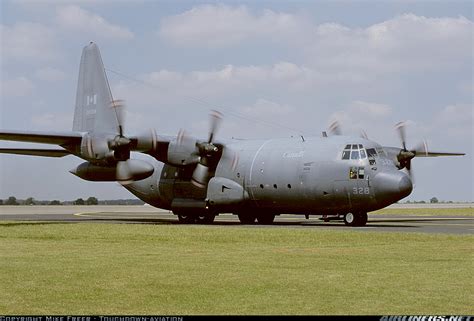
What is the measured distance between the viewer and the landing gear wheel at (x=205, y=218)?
42334 mm

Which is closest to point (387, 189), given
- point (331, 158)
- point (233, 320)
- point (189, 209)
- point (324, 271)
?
point (331, 158)

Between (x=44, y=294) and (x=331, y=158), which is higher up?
(x=331, y=158)

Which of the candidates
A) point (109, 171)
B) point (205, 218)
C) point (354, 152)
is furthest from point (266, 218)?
point (109, 171)

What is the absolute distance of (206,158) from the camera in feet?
136

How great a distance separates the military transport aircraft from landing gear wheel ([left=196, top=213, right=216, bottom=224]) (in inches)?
2.8

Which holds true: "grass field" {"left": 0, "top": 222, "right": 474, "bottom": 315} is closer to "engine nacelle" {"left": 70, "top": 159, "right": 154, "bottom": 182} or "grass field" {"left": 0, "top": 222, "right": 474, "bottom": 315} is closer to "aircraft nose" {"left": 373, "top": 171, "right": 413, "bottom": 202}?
"aircraft nose" {"left": 373, "top": 171, "right": 413, "bottom": 202}

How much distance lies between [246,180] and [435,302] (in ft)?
92.7

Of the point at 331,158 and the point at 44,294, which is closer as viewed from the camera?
the point at 44,294

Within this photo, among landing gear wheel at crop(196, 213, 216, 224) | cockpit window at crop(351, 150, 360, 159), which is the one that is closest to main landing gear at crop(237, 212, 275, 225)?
landing gear wheel at crop(196, 213, 216, 224)

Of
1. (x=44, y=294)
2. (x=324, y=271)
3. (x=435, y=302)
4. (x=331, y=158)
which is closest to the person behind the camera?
(x=435, y=302)

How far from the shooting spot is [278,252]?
68.4 ft

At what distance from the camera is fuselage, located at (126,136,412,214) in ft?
114

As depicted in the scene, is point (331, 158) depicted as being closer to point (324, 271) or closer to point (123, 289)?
point (324, 271)

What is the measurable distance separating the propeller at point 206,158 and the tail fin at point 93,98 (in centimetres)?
628
